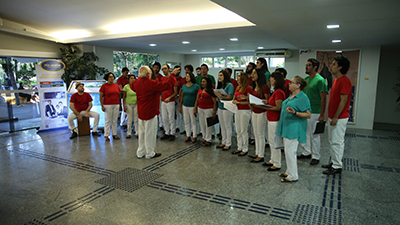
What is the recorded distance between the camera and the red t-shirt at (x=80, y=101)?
684 centimetres

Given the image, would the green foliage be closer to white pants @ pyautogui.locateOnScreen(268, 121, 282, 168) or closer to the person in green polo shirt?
white pants @ pyautogui.locateOnScreen(268, 121, 282, 168)

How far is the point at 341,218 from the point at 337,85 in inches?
81.9

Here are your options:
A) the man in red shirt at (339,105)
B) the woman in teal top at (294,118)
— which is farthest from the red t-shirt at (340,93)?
the woman in teal top at (294,118)

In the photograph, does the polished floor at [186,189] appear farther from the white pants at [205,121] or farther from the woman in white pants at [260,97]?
the woman in white pants at [260,97]

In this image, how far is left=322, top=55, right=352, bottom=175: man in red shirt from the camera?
388 cm

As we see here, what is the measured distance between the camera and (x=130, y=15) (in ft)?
21.9

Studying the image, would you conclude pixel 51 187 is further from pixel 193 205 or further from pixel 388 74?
pixel 388 74

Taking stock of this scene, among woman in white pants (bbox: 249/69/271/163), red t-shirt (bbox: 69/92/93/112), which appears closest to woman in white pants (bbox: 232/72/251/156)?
woman in white pants (bbox: 249/69/271/163)

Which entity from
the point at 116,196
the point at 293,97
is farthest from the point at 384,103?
the point at 116,196

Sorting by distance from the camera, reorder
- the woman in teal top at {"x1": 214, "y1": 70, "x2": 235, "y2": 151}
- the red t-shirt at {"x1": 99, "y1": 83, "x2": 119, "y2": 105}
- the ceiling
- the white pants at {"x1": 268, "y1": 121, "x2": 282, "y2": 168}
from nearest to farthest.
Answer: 1. the ceiling
2. the white pants at {"x1": 268, "y1": 121, "x2": 282, "y2": 168}
3. the woman in teal top at {"x1": 214, "y1": 70, "x2": 235, "y2": 151}
4. the red t-shirt at {"x1": 99, "y1": 83, "x2": 119, "y2": 105}

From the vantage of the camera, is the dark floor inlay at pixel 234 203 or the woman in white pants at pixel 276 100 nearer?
the dark floor inlay at pixel 234 203

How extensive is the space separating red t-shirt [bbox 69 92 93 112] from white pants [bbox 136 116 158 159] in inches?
113

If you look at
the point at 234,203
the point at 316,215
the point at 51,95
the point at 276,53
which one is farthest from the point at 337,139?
the point at 276,53

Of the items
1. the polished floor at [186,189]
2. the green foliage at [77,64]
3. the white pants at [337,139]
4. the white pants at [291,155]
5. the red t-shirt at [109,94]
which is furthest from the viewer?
the green foliage at [77,64]
